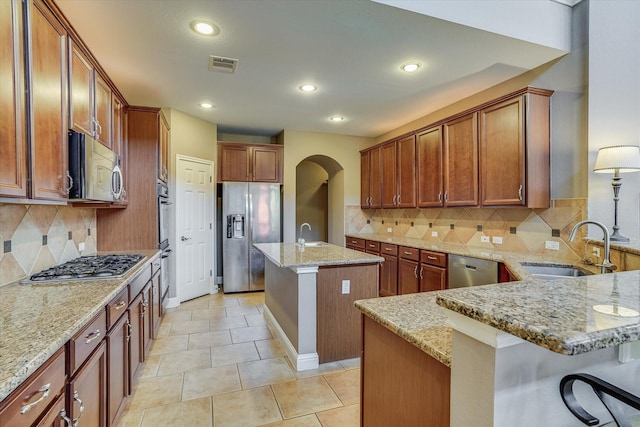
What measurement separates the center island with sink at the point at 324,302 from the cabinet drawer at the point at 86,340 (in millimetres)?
1279

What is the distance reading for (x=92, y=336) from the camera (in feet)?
4.60

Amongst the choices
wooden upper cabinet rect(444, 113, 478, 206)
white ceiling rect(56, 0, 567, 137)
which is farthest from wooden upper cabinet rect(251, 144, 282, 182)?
wooden upper cabinet rect(444, 113, 478, 206)

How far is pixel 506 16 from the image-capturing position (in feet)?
8.25

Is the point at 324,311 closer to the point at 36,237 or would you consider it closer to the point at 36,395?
the point at 36,395

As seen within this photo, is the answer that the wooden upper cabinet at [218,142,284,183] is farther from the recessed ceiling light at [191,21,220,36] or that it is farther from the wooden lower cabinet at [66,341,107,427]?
the wooden lower cabinet at [66,341,107,427]

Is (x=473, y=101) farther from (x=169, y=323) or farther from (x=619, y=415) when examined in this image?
(x=169, y=323)

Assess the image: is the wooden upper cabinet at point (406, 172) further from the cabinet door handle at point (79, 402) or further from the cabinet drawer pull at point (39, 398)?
the cabinet drawer pull at point (39, 398)

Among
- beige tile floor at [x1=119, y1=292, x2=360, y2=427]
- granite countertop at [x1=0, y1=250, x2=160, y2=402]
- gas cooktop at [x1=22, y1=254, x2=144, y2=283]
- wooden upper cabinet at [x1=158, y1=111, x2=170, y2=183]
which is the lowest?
beige tile floor at [x1=119, y1=292, x2=360, y2=427]

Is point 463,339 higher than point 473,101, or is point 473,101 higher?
point 473,101

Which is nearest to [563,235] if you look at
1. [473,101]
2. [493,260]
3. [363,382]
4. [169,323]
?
[493,260]

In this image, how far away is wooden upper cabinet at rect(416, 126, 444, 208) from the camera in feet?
13.2

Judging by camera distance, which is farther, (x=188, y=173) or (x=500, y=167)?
(x=188, y=173)

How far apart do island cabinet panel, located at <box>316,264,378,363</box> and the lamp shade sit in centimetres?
195

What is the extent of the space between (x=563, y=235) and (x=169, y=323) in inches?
Answer: 166
